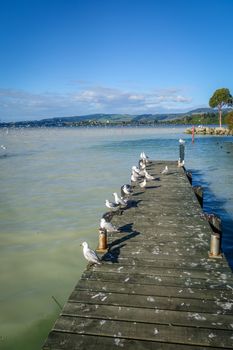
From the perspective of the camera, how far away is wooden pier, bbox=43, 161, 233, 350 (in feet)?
16.0

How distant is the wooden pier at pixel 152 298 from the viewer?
16.0 ft

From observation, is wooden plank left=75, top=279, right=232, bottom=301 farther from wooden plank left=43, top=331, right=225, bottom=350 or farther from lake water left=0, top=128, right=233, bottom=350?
lake water left=0, top=128, right=233, bottom=350

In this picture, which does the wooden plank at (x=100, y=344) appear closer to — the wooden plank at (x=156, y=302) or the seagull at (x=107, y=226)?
the wooden plank at (x=156, y=302)

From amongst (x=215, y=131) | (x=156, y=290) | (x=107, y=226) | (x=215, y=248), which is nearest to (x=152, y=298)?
(x=156, y=290)

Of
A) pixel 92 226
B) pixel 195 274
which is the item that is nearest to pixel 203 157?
pixel 92 226

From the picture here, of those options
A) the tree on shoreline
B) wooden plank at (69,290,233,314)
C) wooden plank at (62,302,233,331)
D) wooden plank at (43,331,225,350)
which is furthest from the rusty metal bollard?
the tree on shoreline

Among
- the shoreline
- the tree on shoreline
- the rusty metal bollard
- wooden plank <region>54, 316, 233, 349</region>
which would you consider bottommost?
wooden plank <region>54, 316, 233, 349</region>

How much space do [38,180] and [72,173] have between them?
13.6 feet

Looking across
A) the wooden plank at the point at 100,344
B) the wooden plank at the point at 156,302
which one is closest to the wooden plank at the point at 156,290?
the wooden plank at the point at 156,302

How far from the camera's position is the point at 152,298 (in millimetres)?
5973

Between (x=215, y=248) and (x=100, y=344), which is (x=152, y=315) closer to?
(x=100, y=344)

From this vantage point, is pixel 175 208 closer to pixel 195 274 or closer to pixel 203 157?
pixel 195 274

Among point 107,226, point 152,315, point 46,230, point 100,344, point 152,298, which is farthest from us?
point 46,230

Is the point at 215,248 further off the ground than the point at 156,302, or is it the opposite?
the point at 215,248
